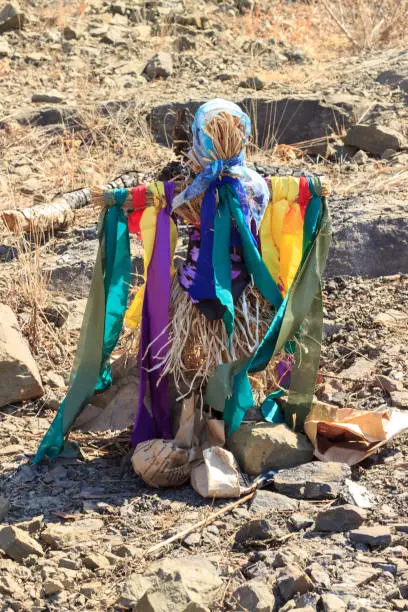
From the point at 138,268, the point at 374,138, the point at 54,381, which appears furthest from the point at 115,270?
the point at 374,138

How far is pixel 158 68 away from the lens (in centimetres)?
868

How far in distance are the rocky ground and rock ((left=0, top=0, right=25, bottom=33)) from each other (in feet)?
0.07

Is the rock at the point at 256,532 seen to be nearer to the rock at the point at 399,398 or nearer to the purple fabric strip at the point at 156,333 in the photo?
the purple fabric strip at the point at 156,333

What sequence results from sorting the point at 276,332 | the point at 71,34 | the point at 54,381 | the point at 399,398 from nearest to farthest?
the point at 276,332 < the point at 399,398 < the point at 54,381 < the point at 71,34

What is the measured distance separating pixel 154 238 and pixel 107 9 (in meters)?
7.23

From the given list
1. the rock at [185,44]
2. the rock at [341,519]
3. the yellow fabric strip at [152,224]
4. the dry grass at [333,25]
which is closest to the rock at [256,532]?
the rock at [341,519]

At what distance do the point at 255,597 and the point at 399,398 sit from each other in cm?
145

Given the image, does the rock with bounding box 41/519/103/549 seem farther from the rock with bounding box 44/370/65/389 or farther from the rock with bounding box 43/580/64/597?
the rock with bounding box 44/370/65/389

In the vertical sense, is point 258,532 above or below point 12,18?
below

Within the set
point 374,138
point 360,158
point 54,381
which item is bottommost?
point 54,381

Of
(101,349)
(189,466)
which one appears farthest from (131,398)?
(189,466)

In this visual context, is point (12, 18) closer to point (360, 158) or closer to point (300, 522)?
point (360, 158)

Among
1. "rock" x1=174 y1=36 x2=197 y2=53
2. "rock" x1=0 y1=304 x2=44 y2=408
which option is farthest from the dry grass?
"rock" x1=0 y1=304 x2=44 y2=408

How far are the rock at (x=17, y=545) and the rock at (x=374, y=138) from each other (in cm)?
428
